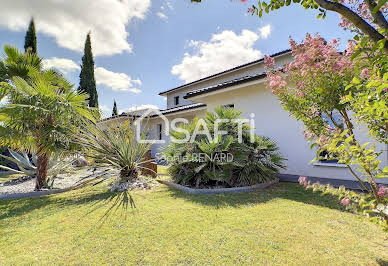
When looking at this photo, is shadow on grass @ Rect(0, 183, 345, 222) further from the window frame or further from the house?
the window frame

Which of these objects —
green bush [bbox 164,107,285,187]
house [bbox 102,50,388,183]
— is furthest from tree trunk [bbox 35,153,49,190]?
green bush [bbox 164,107,285,187]

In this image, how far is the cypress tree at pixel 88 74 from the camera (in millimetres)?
21469

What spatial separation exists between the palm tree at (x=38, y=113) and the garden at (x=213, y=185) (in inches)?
1.5

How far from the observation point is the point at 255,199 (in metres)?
5.52

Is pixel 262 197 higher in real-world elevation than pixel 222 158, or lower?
lower

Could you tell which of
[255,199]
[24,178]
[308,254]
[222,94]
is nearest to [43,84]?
[24,178]

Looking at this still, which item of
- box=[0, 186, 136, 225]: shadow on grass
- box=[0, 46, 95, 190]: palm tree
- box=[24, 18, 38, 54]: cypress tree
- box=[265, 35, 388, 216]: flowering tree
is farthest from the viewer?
box=[24, 18, 38, 54]: cypress tree

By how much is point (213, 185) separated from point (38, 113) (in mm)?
6093

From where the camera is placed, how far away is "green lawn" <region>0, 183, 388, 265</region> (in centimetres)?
275

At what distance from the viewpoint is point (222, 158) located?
22.5 ft

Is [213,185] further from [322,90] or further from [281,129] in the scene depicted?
[322,90]

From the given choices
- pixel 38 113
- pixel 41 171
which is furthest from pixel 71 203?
pixel 38 113

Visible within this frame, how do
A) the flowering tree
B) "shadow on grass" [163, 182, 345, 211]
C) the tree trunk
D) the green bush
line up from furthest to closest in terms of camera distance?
the green bush
the tree trunk
"shadow on grass" [163, 182, 345, 211]
the flowering tree

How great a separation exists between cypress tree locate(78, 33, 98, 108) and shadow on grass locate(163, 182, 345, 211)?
19509mm
